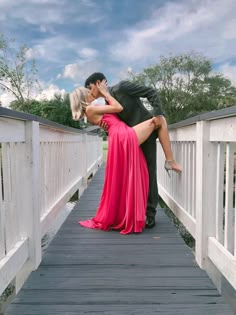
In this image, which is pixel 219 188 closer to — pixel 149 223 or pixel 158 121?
pixel 158 121

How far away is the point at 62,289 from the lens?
1.64 m

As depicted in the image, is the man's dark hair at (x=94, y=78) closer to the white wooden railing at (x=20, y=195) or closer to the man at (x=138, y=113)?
the man at (x=138, y=113)

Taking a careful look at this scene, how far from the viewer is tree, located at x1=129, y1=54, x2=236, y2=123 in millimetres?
32938

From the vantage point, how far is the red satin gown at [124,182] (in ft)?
8.27

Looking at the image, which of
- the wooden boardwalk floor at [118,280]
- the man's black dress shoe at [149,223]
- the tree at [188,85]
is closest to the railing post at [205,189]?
the wooden boardwalk floor at [118,280]

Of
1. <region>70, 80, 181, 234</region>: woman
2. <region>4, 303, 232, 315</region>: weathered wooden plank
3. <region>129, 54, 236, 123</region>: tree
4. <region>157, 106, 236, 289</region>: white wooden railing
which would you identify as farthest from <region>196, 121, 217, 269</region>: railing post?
<region>129, 54, 236, 123</region>: tree

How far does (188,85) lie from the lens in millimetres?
33969

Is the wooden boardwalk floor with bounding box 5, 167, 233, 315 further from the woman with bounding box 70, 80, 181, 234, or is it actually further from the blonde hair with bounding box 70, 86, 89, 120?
the blonde hair with bounding box 70, 86, 89, 120

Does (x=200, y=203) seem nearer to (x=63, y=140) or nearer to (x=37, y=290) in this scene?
(x=37, y=290)

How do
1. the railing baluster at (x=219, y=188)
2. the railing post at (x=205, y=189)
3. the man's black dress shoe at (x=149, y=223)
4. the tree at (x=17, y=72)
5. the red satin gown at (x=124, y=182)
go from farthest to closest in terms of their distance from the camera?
the tree at (x=17, y=72) → the man's black dress shoe at (x=149, y=223) → the red satin gown at (x=124, y=182) → the railing post at (x=205, y=189) → the railing baluster at (x=219, y=188)

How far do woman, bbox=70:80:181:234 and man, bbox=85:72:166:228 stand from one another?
58 mm

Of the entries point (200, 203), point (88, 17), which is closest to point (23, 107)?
point (88, 17)

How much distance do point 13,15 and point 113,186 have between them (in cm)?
2268

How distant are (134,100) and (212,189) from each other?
115cm
